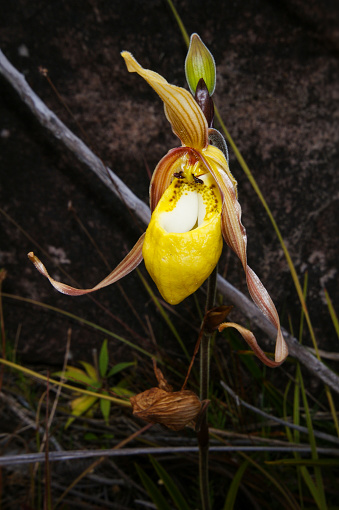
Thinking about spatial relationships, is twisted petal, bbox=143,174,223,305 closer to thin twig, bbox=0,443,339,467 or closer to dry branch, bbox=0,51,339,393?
dry branch, bbox=0,51,339,393

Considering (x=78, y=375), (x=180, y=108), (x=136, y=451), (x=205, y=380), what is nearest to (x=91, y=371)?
(x=78, y=375)

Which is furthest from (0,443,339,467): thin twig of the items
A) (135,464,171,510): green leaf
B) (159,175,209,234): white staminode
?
(159,175,209,234): white staminode

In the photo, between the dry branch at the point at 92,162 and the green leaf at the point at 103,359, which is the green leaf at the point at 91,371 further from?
the dry branch at the point at 92,162

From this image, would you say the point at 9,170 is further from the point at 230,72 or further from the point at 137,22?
the point at 230,72

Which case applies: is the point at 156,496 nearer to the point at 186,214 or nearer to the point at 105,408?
the point at 105,408

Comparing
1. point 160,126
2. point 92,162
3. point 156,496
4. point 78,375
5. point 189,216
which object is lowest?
point 156,496

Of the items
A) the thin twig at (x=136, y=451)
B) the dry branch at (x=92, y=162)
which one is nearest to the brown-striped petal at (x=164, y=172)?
the dry branch at (x=92, y=162)

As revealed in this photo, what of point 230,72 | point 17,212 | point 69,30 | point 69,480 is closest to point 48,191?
point 17,212
